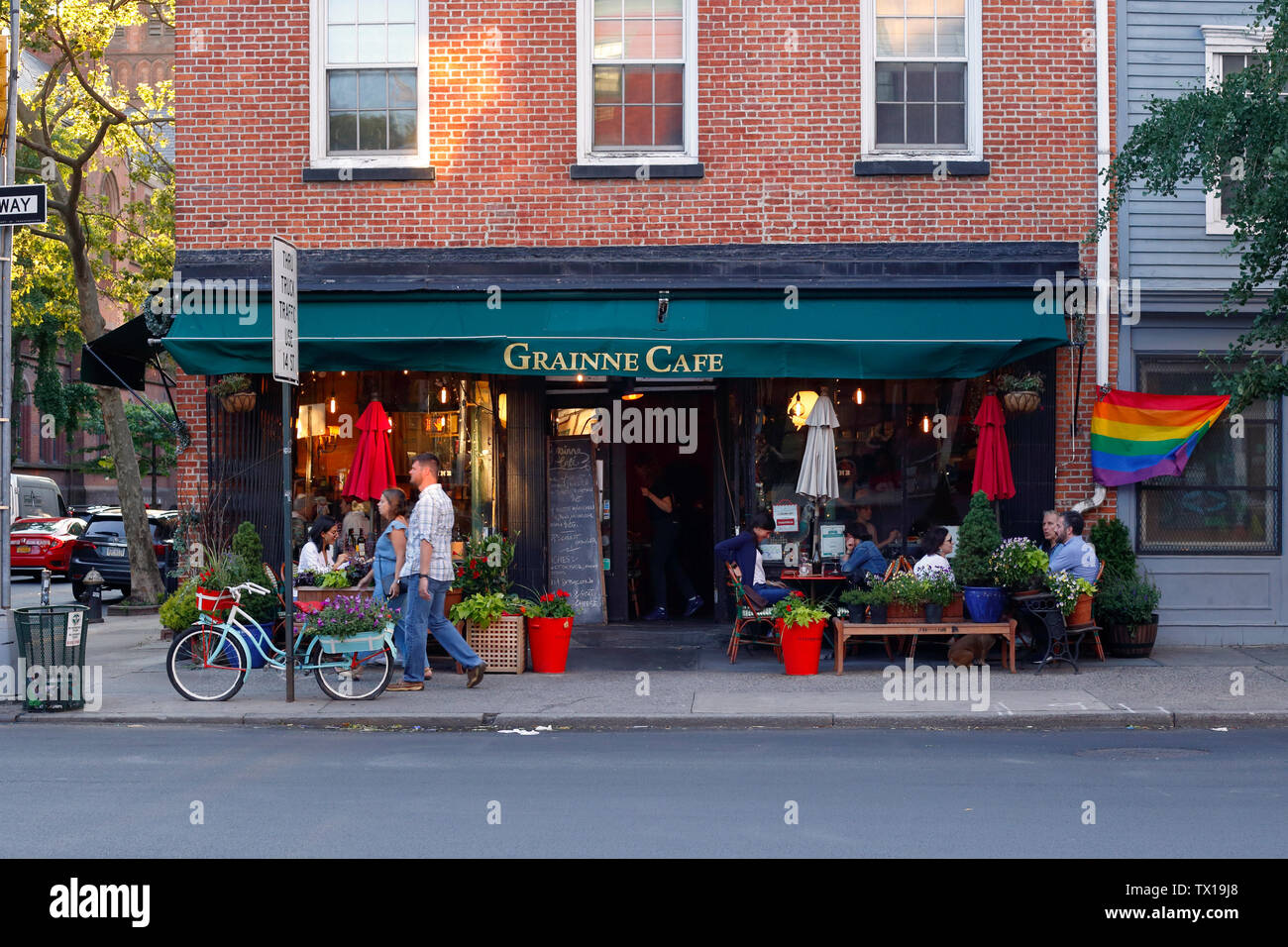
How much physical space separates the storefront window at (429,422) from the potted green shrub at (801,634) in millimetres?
3851

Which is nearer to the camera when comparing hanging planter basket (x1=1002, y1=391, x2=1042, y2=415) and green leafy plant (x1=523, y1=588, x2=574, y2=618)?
green leafy plant (x1=523, y1=588, x2=574, y2=618)

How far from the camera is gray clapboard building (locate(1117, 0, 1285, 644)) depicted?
46.6 ft

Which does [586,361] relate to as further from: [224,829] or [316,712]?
[224,829]

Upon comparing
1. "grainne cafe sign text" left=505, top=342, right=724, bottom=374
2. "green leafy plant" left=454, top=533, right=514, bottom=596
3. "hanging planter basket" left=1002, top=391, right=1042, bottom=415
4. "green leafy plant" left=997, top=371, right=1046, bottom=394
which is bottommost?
"green leafy plant" left=454, top=533, right=514, bottom=596

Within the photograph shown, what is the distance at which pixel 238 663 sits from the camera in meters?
11.4

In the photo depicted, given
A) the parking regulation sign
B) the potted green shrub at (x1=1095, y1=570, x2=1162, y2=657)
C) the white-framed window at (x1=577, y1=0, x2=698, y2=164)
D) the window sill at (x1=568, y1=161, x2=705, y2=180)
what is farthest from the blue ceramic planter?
the parking regulation sign

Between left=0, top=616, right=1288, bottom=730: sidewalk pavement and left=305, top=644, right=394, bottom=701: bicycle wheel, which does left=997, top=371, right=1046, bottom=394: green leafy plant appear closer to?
left=0, top=616, right=1288, bottom=730: sidewalk pavement

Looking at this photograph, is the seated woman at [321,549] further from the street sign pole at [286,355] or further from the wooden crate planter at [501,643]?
the street sign pole at [286,355]

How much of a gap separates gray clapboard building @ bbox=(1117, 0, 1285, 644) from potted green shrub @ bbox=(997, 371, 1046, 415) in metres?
1.30

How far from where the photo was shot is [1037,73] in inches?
557

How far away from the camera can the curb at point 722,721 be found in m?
10.3

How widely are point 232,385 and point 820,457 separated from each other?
6.12m

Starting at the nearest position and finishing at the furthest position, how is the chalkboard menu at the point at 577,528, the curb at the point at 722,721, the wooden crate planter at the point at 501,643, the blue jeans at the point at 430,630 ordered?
the curb at the point at 722,721, the blue jeans at the point at 430,630, the wooden crate planter at the point at 501,643, the chalkboard menu at the point at 577,528

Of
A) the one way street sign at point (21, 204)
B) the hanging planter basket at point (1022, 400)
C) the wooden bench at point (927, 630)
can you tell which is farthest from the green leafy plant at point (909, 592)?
the one way street sign at point (21, 204)
